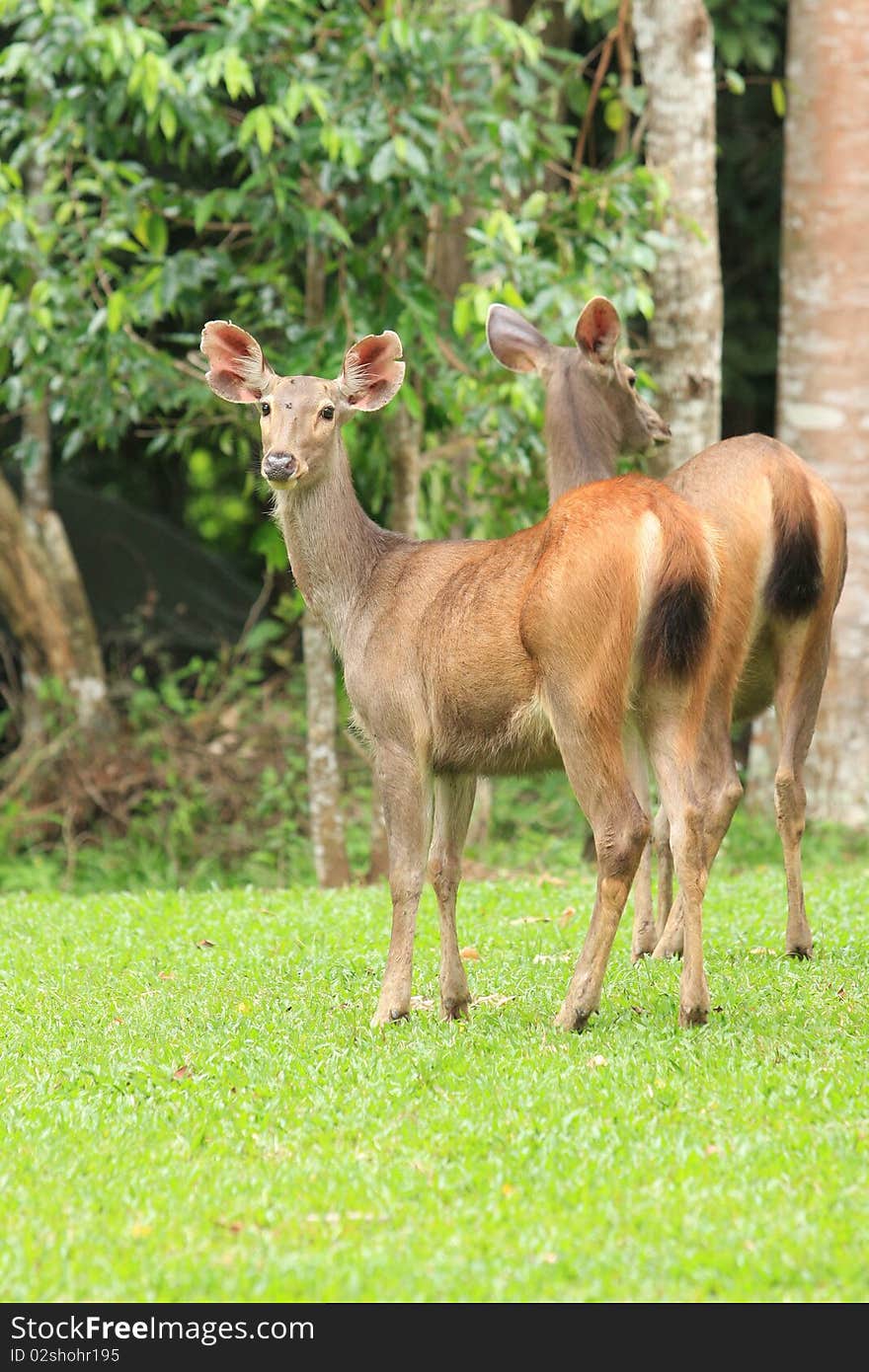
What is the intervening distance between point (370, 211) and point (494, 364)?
125 centimetres

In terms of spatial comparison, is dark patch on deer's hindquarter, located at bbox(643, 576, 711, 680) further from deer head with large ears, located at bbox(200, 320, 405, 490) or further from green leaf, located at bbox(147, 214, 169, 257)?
green leaf, located at bbox(147, 214, 169, 257)

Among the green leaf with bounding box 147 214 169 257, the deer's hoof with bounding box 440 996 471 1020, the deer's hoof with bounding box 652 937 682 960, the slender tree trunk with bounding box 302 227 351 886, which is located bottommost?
the slender tree trunk with bounding box 302 227 351 886

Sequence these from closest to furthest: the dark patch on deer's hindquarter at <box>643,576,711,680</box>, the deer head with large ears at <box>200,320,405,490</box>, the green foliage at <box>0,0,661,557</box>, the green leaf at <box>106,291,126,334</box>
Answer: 1. the dark patch on deer's hindquarter at <box>643,576,711,680</box>
2. the deer head with large ears at <box>200,320,405,490</box>
3. the green foliage at <box>0,0,661,557</box>
4. the green leaf at <box>106,291,126,334</box>

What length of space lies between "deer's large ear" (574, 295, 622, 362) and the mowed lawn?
8.91 feet

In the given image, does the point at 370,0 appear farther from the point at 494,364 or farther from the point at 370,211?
the point at 494,364

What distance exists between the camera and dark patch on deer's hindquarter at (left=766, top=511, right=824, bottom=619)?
729 centimetres

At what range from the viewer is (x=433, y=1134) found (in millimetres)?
5273

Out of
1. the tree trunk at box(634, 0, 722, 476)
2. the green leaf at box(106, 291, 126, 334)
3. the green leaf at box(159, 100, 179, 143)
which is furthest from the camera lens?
the tree trunk at box(634, 0, 722, 476)

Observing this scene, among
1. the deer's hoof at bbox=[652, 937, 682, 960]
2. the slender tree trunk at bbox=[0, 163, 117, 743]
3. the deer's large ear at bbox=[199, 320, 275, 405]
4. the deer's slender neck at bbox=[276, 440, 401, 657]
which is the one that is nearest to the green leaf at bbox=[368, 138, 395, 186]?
the deer's large ear at bbox=[199, 320, 275, 405]

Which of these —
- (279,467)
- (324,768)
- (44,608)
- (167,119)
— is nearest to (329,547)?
(279,467)

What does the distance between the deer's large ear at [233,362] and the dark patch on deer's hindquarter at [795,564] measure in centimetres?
216

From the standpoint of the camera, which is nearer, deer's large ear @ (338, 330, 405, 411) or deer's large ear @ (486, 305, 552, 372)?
deer's large ear @ (338, 330, 405, 411)

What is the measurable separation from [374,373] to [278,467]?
2.86 feet

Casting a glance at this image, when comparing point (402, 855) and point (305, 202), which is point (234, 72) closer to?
point (305, 202)
